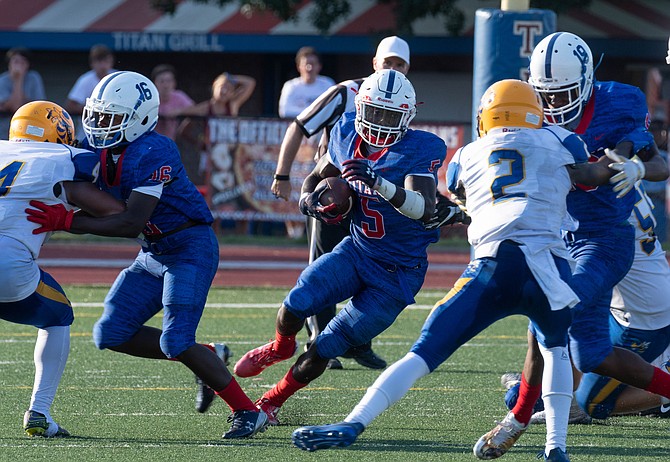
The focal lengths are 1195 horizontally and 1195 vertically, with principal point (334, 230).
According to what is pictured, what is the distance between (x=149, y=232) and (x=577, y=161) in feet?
6.23

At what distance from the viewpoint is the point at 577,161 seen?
460 centimetres

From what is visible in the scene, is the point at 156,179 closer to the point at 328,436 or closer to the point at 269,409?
the point at 269,409

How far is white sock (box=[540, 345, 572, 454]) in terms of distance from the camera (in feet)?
14.6

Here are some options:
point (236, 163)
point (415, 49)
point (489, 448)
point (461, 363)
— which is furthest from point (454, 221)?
point (415, 49)

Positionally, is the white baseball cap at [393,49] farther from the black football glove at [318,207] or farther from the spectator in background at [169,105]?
the spectator in background at [169,105]

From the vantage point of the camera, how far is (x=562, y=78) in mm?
5078

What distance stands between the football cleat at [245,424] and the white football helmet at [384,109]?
131cm

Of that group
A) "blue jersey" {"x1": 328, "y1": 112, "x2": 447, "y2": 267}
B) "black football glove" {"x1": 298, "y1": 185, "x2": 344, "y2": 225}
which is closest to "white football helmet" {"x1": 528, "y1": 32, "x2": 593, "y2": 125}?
"blue jersey" {"x1": 328, "y1": 112, "x2": 447, "y2": 267}

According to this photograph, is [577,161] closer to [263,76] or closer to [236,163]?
[236,163]

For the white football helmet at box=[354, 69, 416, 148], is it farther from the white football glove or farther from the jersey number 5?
the white football glove

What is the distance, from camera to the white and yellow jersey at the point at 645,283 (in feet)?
18.3

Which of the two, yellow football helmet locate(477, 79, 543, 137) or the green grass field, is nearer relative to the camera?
yellow football helmet locate(477, 79, 543, 137)

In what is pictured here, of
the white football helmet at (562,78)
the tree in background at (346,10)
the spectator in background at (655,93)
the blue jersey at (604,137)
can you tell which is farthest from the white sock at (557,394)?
the spectator in background at (655,93)

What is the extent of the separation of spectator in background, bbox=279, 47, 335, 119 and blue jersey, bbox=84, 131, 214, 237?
6307 millimetres
